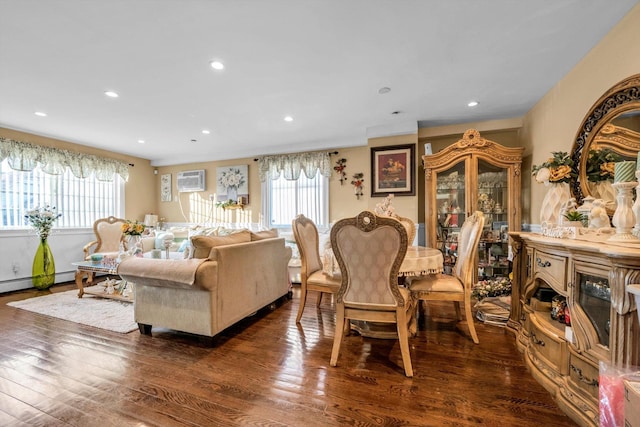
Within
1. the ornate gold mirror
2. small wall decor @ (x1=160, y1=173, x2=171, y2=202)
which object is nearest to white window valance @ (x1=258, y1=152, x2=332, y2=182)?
small wall decor @ (x1=160, y1=173, x2=171, y2=202)

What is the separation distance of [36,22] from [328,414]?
3141 millimetres

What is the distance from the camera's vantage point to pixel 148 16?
1733 mm

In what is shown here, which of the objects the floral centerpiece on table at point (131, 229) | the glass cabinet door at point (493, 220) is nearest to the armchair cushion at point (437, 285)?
the glass cabinet door at point (493, 220)

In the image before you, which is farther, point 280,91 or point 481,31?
point 280,91

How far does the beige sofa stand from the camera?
2148mm

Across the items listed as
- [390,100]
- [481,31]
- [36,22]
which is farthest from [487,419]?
[36,22]

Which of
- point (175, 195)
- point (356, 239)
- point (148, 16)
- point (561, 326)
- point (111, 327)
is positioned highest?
point (148, 16)

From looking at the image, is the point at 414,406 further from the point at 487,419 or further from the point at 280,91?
the point at 280,91

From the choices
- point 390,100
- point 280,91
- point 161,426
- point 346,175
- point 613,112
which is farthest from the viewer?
point 346,175

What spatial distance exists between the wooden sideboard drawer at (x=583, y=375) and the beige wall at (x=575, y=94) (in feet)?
6.12

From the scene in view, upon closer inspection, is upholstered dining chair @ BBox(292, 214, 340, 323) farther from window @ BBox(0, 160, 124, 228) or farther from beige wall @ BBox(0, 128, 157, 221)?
beige wall @ BBox(0, 128, 157, 221)

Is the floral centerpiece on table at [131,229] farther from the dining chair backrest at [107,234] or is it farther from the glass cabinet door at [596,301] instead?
the glass cabinet door at [596,301]

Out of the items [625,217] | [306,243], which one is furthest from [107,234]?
[625,217]

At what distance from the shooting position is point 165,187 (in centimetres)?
604
